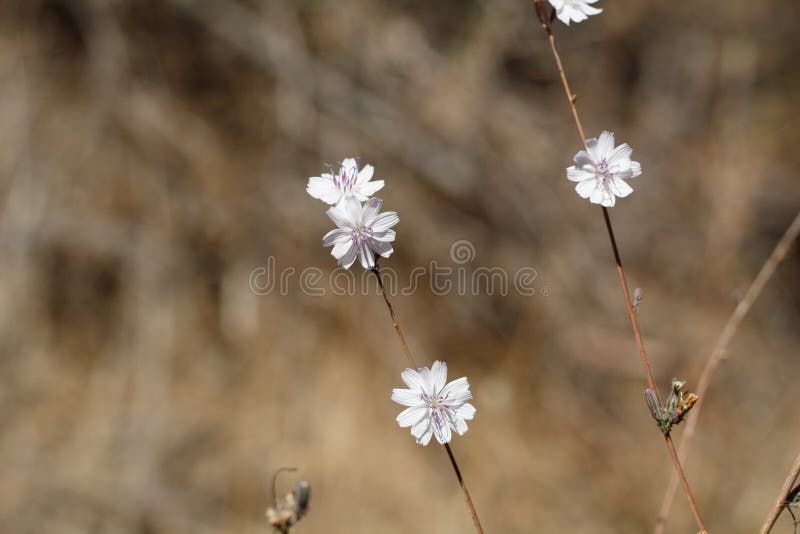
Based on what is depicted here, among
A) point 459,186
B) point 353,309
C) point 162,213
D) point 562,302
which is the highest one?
point 162,213

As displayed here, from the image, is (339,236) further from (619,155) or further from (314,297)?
(314,297)

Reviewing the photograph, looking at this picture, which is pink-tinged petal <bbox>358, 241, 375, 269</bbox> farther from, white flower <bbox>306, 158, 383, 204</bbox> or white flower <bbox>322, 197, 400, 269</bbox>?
white flower <bbox>306, 158, 383, 204</bbox>

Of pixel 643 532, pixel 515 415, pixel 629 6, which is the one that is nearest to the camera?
pixel 643 532

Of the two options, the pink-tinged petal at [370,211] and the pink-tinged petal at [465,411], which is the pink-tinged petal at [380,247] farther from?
the pink-tinged petal at [465,411]

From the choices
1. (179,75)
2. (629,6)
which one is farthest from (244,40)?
(629,6)

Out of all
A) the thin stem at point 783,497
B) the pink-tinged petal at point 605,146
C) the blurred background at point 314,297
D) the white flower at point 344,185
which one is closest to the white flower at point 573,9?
the pink-tinged petal at point 605,146

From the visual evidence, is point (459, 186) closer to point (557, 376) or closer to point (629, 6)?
point (557, 376)

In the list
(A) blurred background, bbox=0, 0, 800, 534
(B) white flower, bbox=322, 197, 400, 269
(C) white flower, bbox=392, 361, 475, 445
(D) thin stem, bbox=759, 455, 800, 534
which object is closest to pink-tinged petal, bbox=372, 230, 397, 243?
(B) white flower, bbox=322, 197, 400, 269
